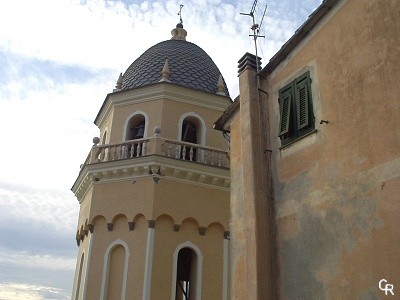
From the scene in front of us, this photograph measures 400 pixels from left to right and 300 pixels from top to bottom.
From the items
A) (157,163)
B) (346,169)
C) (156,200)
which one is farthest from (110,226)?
(346,169)

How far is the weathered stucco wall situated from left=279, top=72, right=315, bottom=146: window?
0.13 meters

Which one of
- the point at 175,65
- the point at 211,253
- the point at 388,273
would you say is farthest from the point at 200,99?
the point at 388,273

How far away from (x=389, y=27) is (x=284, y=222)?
3.46 meters

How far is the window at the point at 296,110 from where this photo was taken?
25.4 feet

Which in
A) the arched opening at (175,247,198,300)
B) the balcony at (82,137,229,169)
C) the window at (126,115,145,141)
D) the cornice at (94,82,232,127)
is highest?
the cornice at (94,82,232,127)

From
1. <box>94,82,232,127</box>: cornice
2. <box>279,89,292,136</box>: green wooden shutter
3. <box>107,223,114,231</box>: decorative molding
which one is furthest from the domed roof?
<box>279,89,292,136</box>: green wooden shutter

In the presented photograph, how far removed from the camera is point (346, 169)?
6.71m

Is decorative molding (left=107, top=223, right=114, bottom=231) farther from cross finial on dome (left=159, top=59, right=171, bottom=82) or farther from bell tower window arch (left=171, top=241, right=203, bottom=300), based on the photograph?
cross finial on dome (left=159, top=59, right=171, bottom=82)

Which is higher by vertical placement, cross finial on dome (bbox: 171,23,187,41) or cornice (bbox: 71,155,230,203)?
cross finial on dome (bbox: 171,23,187,41)

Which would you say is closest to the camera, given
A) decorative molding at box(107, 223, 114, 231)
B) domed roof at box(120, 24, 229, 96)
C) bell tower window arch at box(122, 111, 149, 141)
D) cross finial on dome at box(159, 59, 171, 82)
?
decorative molding at box(107, 223, 114, 231)

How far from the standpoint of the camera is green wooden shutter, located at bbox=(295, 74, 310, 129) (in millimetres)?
7770

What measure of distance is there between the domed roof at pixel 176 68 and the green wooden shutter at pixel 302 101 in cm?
962

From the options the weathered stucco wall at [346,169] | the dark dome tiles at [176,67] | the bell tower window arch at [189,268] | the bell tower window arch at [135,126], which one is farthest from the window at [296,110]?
the dark dome tiles at [176,67]

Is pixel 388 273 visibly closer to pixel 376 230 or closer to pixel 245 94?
pixel 376 230
